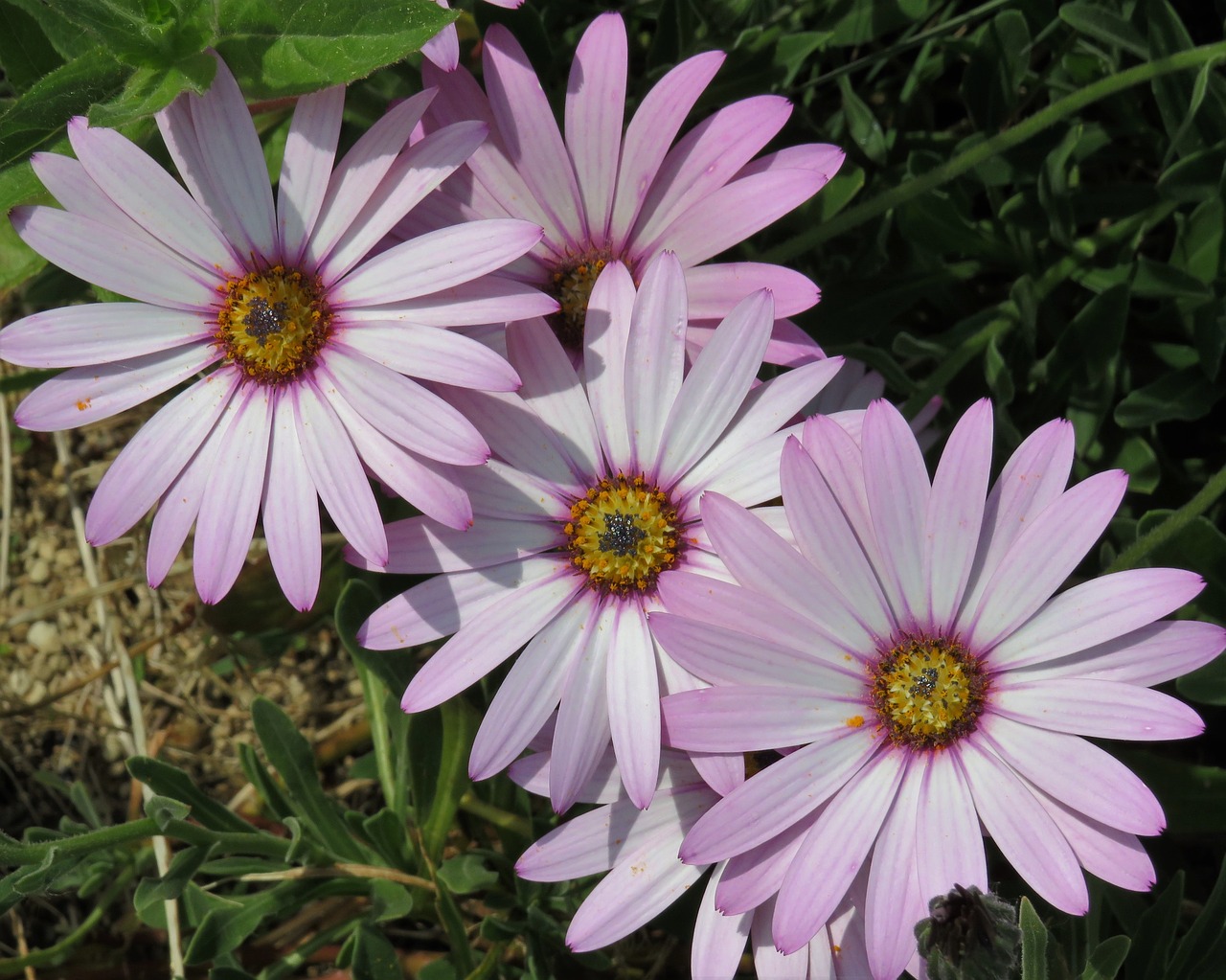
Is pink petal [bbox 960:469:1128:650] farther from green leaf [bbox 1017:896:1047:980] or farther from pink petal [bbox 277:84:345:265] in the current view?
pink petal [bbox 277:84:345:265]

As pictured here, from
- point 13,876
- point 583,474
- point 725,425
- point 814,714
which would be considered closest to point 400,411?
point 583,474

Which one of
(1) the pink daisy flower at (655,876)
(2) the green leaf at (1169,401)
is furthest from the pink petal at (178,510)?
(2) the green leaf at (1169,401)

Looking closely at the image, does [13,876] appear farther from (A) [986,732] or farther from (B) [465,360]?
(A) [986,732]

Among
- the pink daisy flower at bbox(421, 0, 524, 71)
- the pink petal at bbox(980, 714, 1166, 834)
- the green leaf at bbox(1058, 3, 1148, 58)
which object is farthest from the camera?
the green leaf at bbox(1058, 3, 1148, 58)

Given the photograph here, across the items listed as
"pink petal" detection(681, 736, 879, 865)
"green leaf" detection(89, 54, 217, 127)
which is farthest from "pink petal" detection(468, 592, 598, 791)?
"green leaf" detection(89, 54, 217, 127)

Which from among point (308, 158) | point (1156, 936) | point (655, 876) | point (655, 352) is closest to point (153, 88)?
point (308, 158)

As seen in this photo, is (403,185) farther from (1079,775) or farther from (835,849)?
(1079,775)
